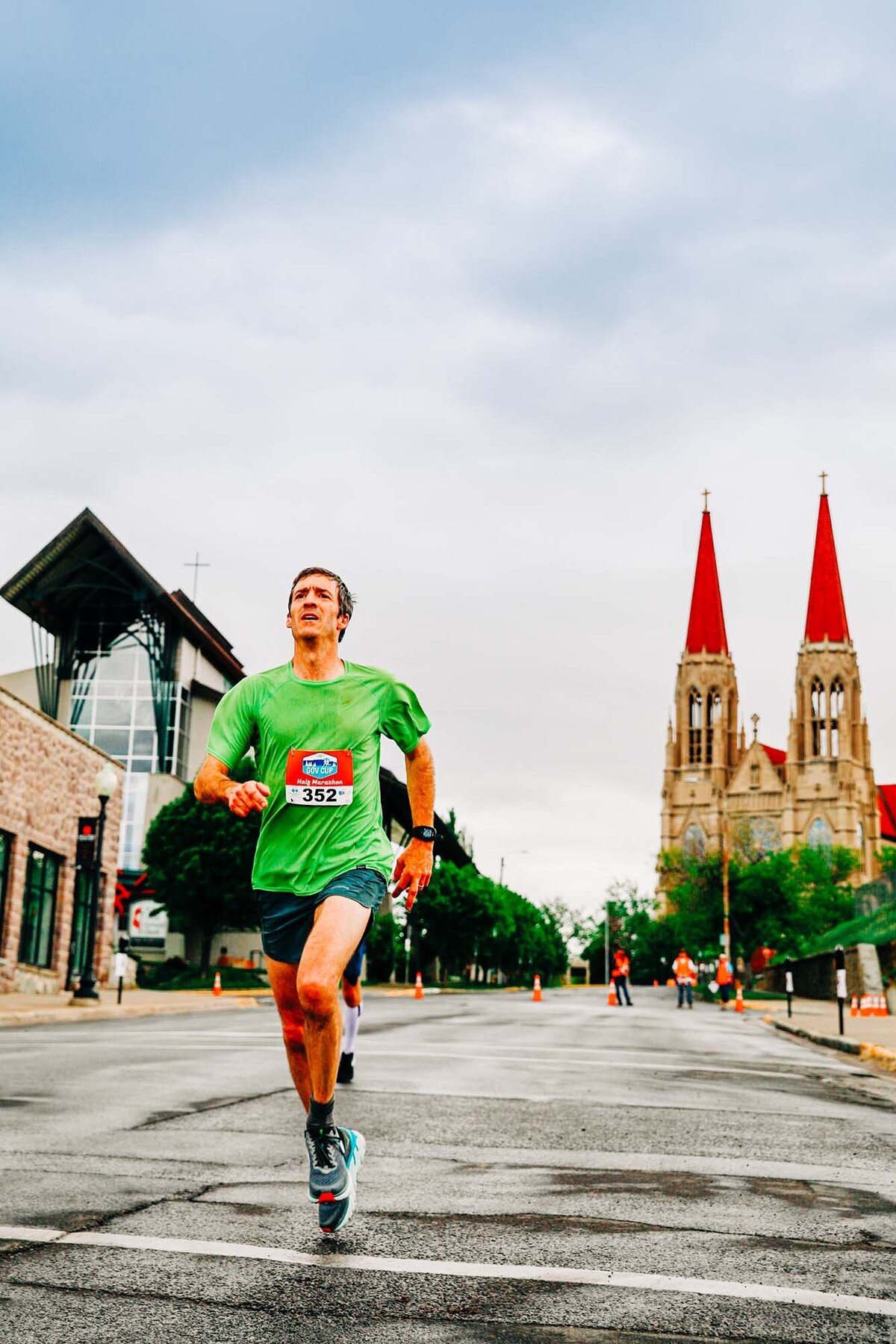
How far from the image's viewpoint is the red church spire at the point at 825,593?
13512 cm

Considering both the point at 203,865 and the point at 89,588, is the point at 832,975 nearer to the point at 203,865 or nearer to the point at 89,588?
the point at 203,865

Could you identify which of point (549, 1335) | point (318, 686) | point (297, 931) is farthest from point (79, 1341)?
point (318, 686)

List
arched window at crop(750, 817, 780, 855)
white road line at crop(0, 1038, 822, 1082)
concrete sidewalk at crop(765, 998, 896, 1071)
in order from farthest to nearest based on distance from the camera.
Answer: arched window at crop(750, 817, 780, 855) < concrete sidewalk at crop(765, 998, 896, 1071) < white road line at crop(0, 1038, 822, 1082)

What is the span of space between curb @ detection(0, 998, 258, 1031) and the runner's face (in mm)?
15742

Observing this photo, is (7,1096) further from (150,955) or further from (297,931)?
(150,955)

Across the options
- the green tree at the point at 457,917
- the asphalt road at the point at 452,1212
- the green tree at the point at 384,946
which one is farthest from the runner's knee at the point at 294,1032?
the green tree at the point at 457,917

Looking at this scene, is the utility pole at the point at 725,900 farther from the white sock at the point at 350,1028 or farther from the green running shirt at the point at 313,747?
the green running shirt at the point at 313,747

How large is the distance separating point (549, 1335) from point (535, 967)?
127267mm

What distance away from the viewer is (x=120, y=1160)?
6496mm

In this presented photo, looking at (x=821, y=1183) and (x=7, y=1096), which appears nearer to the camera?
(x=821, y=1183)

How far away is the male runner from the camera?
4.75 m

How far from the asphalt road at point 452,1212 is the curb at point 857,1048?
3787 millimetres

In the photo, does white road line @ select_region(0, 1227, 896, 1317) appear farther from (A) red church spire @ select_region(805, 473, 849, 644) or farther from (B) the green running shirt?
(A) red church spire @ select_region(805, 473, 849, 644)

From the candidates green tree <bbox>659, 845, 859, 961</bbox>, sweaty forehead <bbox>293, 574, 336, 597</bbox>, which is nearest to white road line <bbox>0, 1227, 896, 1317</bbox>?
sweaty forehead <bbox>293, 574, 336, 597</bbox>
